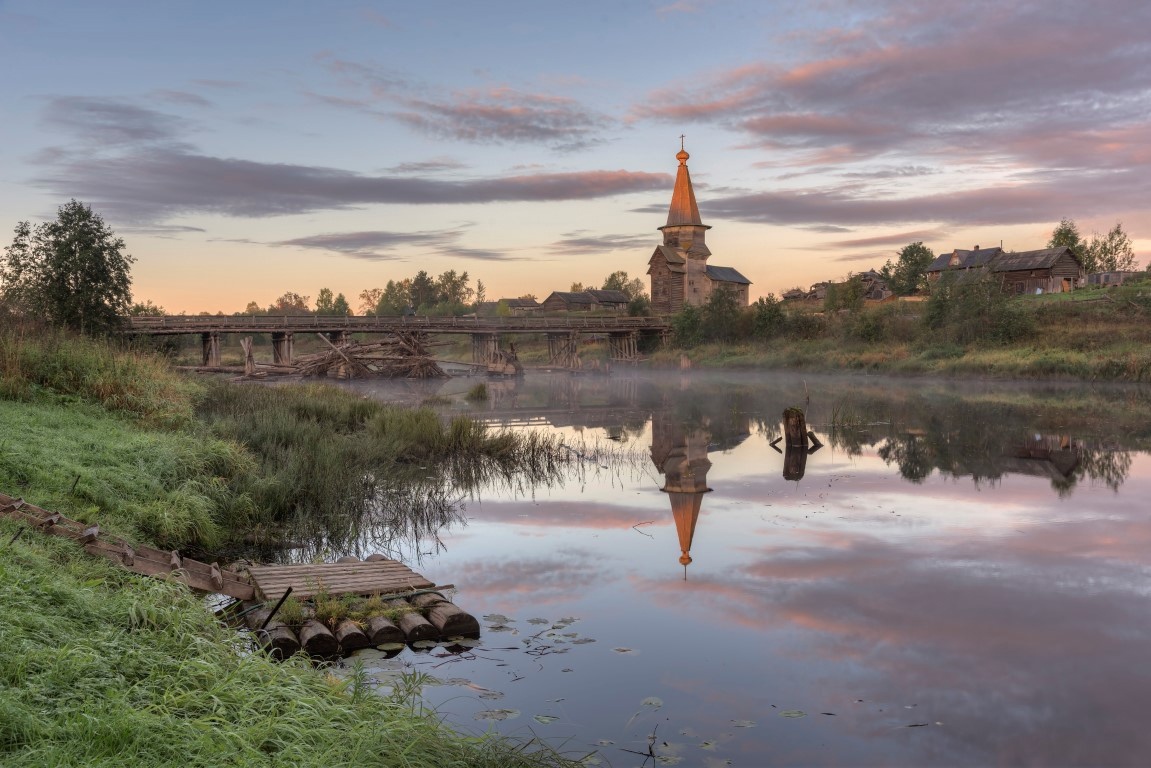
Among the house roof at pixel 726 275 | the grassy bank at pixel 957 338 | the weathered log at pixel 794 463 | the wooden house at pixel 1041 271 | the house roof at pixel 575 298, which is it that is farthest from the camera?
the house roof at pixel 575 298

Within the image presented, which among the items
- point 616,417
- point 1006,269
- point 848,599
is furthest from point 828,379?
point 848,599

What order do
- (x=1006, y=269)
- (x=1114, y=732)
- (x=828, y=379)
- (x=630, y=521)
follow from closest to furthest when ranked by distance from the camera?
(x=1114, y=732), (x=630, y=521), (x=828, y=379), (x=1006, y=269)

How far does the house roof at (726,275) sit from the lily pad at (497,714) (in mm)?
78367

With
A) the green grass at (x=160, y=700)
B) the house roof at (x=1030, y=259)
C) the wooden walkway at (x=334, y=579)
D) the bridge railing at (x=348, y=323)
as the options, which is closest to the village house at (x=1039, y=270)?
the house roof at (x=1030, y=259)

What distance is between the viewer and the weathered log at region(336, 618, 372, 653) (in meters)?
8.23

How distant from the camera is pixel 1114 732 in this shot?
687 cm

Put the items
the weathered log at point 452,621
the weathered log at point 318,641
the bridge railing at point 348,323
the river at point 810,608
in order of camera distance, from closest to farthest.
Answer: the river at point 810,608 → the weathered log at point 318,641 → the weathered log at point 452,621 → the bridge railing at point 348,323

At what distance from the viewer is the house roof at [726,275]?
8588 cm

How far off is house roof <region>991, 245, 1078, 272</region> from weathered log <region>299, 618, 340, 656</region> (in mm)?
67705

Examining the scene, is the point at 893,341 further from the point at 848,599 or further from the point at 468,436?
the point at 848,599

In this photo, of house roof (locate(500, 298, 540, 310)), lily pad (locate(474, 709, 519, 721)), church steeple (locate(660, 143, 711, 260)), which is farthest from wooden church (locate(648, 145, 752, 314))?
lily pad (locate(474, 709, 519, 721))

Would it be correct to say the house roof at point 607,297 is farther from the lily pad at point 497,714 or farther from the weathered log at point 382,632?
the lily pad at point 497,714

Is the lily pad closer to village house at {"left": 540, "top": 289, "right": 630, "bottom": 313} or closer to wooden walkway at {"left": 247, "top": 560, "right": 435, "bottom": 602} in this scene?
wooden walkway at {"left": 247, "top": 560, "right": 435, "bottom": 602}

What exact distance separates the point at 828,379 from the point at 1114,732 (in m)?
45.6
